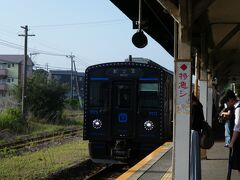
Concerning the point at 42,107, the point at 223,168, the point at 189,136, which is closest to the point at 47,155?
the point at 223,168

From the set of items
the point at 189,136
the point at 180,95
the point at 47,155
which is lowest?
the point at 47,155

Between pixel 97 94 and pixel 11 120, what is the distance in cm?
1517

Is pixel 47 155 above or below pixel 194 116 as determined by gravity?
below

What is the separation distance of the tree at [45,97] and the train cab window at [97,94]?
2038 centimetres

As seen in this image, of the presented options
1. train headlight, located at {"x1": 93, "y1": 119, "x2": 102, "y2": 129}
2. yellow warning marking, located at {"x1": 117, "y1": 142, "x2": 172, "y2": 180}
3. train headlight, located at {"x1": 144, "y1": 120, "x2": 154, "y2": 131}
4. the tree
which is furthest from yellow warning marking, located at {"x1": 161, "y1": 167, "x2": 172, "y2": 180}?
the tree

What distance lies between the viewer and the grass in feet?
41.0

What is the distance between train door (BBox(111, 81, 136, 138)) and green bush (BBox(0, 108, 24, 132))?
14.0 metres

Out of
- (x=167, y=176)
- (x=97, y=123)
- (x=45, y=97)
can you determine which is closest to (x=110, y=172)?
(x=97, y=123)

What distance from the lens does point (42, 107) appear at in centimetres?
3400

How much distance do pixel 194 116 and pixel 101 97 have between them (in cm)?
469

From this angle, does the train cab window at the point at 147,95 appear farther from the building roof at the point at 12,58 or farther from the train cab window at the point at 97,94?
the building roof at the point at 12,58

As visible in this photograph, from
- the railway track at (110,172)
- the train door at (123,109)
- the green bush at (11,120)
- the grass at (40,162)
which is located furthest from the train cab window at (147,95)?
the green bush at (11,120)

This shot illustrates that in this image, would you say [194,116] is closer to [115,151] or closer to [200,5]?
[200,5]

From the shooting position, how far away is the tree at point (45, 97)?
33.9m
